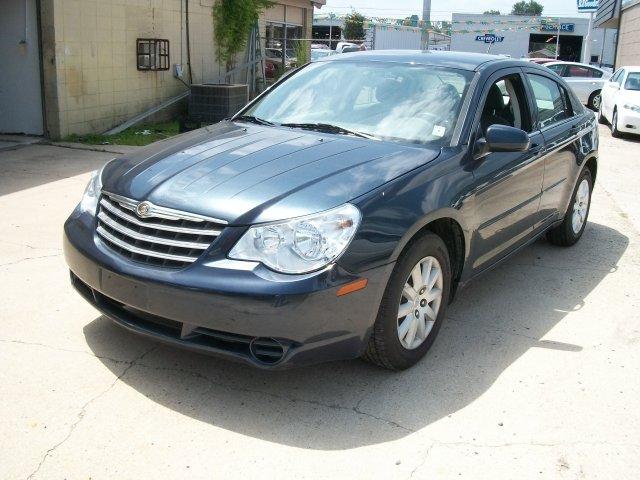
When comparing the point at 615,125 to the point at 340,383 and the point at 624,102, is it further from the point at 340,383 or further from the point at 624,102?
the point at 340,383

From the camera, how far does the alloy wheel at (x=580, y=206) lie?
20.3 ft

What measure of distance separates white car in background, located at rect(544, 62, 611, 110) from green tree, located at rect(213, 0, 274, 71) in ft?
30.9

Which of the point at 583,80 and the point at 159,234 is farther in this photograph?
the point at 583,80

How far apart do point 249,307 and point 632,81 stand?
1420 cm

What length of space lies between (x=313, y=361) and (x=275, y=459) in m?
0.48

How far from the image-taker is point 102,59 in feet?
36.4

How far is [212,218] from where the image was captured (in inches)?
127

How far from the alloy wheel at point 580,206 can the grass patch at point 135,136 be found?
6.66 metres

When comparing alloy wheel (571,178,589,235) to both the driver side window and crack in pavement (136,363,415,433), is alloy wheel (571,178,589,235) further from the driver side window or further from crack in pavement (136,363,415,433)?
crack in pavement (136,363,415,433)

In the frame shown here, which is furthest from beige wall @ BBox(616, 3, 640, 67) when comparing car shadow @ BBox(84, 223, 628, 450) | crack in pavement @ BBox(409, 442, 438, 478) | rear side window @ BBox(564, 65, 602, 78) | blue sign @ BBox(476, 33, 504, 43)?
crack in pavement @ BBox(409, 442, 438, 478)

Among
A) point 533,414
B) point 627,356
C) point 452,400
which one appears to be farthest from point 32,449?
point 627,356

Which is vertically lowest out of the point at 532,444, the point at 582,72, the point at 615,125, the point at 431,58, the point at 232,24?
the point at 532,444

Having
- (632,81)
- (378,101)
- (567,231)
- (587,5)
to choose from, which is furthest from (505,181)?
(587,5)

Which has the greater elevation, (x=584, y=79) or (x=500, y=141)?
(x=584, y=79)
